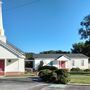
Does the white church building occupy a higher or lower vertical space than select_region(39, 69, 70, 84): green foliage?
higher

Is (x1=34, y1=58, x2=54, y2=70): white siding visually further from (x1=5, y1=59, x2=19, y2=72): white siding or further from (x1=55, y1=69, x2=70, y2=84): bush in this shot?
(x1=55, y1=69, x2=70, y2=84): bush

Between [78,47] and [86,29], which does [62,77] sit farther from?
[78,47]

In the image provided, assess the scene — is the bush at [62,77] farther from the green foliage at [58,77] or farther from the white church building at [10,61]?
the white church building at [10,61]

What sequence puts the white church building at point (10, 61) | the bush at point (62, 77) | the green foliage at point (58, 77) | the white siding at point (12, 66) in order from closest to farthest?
the bush at point (62, 77), the green foliage at point (58, 77), the white church building at point (10, 61), the white siding at point (12, 66)

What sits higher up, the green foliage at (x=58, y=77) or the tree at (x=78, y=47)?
the tree at (x=78, y=47)

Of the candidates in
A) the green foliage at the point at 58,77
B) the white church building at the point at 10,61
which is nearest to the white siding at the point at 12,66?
the white church building at the point at 10,61

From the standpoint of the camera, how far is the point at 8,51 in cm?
5275

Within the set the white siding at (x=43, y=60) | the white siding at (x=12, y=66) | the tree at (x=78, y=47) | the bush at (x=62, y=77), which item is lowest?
the bush at (x=62, y=77)

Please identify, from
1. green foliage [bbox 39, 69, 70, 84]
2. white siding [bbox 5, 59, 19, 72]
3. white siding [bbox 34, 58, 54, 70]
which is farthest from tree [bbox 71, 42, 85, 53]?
green foliage [bbox 39, 69, 70, 84]

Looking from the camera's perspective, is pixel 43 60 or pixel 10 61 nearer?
pixel 10 61

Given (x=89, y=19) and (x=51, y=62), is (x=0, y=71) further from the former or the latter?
(x=51, y=62)

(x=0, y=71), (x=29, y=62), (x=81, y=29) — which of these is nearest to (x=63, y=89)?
(x=0, y=71)

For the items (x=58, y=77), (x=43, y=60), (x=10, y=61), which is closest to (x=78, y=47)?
(x=43, y=60)

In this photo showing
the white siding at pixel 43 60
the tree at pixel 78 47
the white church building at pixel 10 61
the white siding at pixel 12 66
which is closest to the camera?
the white church building at pixel 10 61
